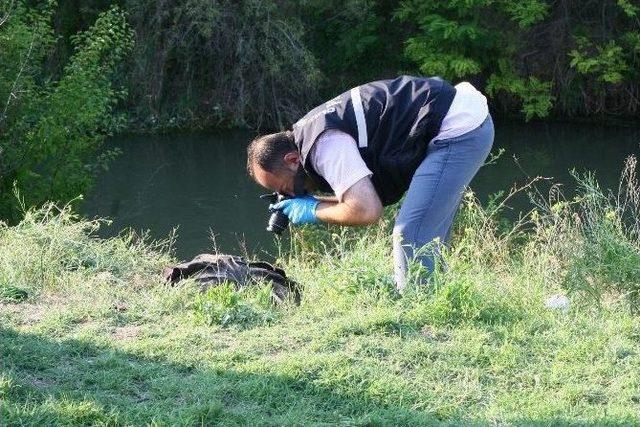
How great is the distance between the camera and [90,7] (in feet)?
66.2

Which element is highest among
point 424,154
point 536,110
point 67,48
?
point 424,154

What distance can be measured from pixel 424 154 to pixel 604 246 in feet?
3.89

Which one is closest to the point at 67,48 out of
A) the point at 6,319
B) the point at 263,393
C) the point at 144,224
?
the point at 144,224

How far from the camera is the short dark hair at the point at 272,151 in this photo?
5031 millimetres

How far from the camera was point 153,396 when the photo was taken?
3830mm

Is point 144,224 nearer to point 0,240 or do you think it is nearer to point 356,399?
point 0,240

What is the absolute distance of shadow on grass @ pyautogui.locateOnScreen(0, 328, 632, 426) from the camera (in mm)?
3594

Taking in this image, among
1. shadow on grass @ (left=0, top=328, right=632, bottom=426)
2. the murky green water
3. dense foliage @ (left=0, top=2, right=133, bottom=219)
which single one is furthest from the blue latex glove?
dense foliage @ (left=0, top=2, right=133, bottom=219)

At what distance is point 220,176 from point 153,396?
13.0 metres

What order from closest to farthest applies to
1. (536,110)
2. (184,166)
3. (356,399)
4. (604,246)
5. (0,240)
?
(356,399), (604,246), (0,240), (184,166), (536,110)

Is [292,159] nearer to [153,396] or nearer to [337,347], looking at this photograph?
[337,347]

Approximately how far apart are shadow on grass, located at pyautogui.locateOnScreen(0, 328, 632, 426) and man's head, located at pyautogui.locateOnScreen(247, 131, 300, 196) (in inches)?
50.5

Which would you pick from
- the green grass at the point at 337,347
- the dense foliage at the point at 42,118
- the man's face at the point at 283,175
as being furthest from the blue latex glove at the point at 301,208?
the dense foliage at the point at 42,118

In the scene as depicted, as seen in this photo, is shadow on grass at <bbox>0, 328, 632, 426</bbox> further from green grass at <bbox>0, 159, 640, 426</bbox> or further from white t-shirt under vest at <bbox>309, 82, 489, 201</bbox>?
white t-shirt under vest at <bbox>309, 82, 489, 201</bbox>
